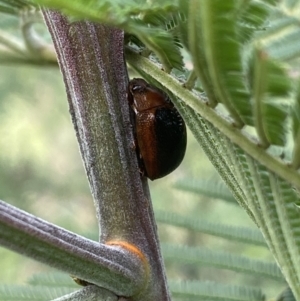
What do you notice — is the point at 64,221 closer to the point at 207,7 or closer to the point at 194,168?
the point at 194,168

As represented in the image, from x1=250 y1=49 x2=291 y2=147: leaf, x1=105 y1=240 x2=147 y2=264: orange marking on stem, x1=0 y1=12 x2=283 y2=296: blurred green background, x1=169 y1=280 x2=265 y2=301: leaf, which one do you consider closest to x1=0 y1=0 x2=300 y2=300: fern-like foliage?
x1=250 y1=49 x2=291 y2=147: leaf

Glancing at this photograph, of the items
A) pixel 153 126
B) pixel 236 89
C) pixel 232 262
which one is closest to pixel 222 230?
pixel 232 262

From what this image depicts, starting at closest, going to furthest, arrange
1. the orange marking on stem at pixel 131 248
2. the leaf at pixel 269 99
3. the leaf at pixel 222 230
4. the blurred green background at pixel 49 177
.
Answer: the leaf at pixel 269 99 < the orange marking on stem at pixel 131 248 < the leaf at pixel 222 230 < the blurred green background at pixel 49 177

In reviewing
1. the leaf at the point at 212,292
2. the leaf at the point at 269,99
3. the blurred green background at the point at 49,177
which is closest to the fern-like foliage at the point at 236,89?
the leaf at the point at 269,99

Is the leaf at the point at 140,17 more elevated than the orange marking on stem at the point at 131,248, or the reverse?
the leaf at the point at 140,17

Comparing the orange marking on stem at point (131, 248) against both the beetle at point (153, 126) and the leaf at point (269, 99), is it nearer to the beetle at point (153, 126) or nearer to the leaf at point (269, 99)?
the beetle at point (153, 126)

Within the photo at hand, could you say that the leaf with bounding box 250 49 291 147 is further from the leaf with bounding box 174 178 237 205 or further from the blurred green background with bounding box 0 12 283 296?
the blurred green background with bounding box 0 12 283 296
